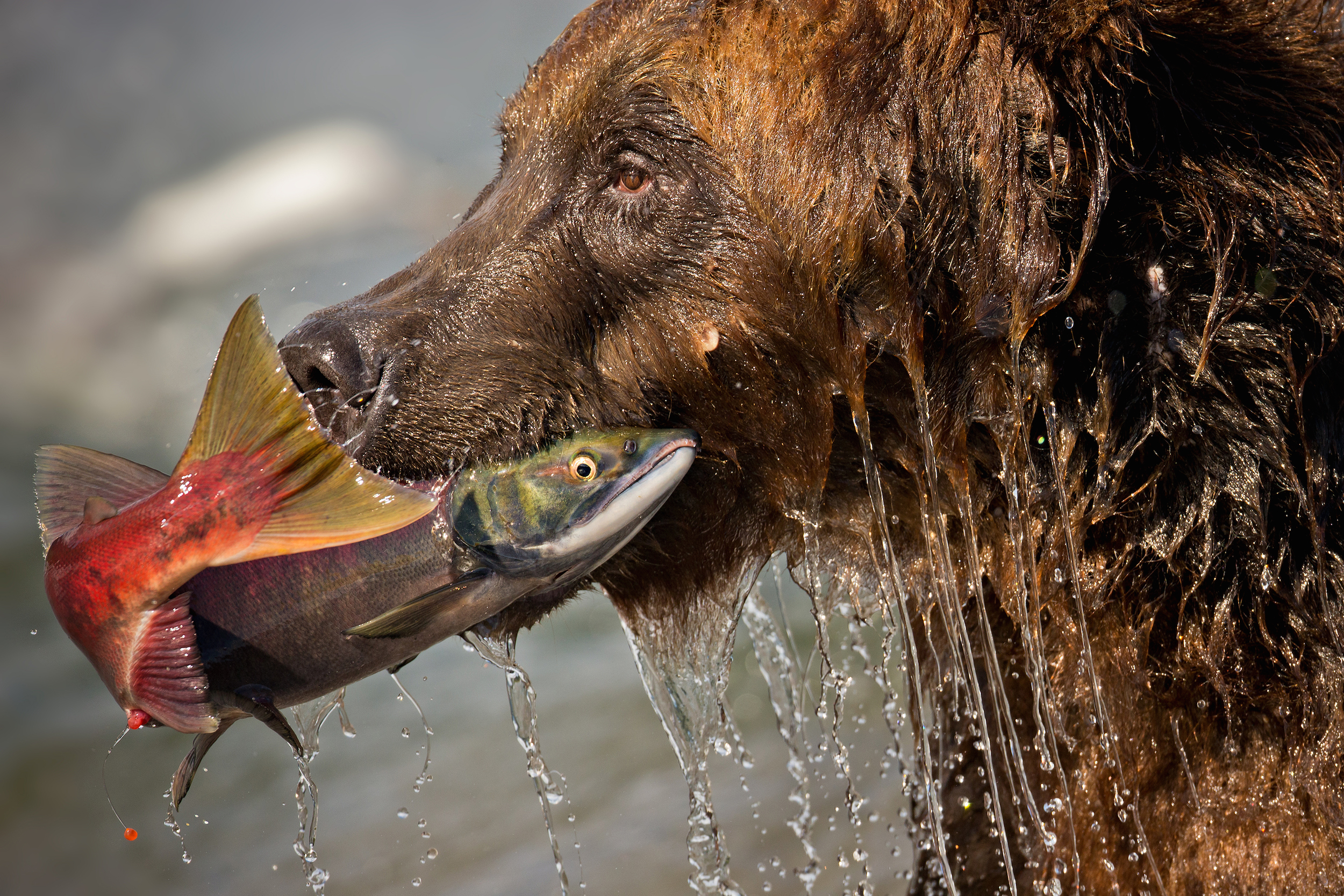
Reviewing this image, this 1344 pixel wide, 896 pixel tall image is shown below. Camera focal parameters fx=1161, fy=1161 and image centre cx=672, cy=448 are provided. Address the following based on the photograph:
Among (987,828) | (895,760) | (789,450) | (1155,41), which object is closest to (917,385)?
(789,450)

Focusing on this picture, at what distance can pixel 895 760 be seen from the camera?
206 inches

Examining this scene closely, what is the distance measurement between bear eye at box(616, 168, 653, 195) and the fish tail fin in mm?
935

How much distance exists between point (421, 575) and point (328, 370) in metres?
0.49

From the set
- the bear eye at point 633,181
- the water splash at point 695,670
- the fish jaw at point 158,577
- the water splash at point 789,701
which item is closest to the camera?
the fish jaw at point 158,577

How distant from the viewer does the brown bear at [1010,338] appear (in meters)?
2.08

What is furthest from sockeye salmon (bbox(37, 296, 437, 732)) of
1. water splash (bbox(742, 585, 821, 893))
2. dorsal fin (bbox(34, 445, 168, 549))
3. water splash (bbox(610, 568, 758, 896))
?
water splash (bbox(742, 585, 821, 893))

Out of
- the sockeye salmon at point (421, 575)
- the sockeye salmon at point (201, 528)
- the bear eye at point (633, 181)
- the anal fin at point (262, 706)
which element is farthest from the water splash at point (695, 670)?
the sockeye salmon at point (201, 528)

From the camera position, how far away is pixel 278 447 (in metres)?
1.64

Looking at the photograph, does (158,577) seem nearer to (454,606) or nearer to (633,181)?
(454,606)

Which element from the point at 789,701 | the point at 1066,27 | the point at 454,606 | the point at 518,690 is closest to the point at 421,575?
the point at 454,606

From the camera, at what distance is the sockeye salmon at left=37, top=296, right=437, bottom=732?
1619 millimetres

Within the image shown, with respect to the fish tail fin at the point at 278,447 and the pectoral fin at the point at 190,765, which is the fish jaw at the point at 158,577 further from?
the pectoral fin at the point at 190,765

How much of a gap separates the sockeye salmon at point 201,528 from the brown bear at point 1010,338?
44 cm

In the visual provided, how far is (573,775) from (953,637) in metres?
3.30
